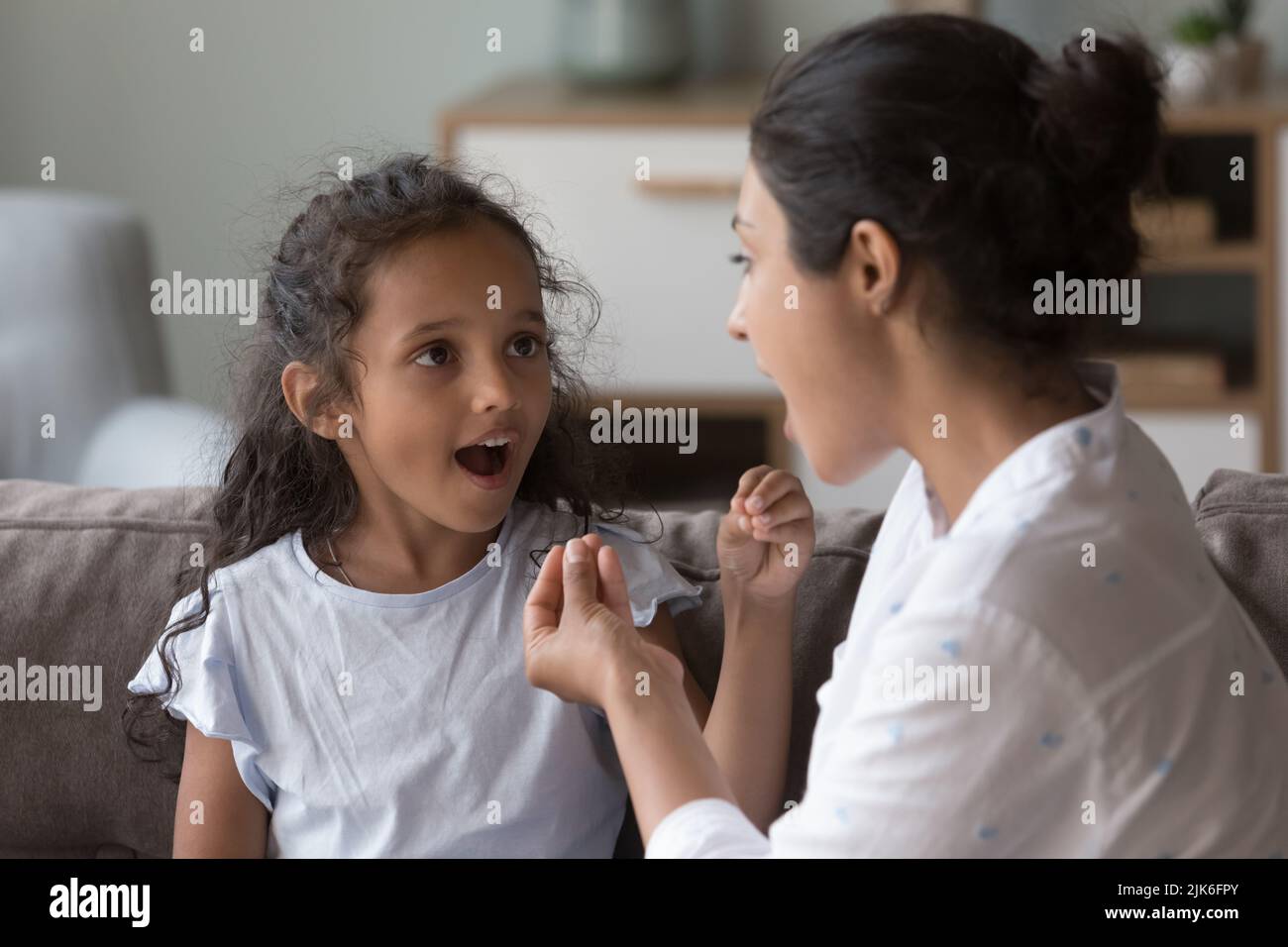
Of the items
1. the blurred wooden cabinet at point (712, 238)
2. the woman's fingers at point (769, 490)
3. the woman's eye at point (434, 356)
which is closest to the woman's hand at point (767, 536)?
the woman's fingers at point (769, 490)

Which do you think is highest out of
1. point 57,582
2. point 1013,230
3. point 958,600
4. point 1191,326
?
point 1013,230

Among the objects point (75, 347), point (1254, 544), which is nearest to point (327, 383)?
point (1254, 544)

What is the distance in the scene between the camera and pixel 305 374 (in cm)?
127

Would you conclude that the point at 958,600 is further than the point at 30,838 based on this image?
No

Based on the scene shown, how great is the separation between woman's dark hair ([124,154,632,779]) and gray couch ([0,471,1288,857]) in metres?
0.04

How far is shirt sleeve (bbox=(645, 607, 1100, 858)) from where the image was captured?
0.83 meters

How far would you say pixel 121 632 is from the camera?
1.33 m

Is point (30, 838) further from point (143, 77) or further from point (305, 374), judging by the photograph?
point (143, 77)

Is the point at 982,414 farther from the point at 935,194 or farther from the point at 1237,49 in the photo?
the point at 1237,49

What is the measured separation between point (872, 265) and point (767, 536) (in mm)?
318

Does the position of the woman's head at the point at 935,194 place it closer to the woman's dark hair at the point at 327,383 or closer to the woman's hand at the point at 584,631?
the woman's hand at the point at 584,631

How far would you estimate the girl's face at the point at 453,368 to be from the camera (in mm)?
1203
